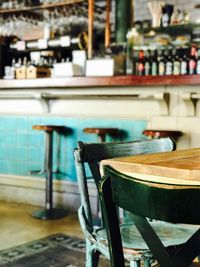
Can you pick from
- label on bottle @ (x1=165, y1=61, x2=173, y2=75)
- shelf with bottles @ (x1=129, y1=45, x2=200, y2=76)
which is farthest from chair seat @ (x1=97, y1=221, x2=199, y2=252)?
label on bottle @ (x1=165, y1=61, x2=173, y2=75)

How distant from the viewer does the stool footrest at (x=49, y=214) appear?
4092 mm

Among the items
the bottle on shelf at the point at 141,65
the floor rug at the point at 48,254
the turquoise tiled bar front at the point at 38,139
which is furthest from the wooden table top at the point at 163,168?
the bottle on shelf at the point at 141,65

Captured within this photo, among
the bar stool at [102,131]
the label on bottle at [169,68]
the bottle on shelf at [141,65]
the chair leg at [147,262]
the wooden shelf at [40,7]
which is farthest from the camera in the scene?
the wooden shelf at [40,7]

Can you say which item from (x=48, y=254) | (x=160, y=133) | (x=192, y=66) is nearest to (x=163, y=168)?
(x=48, y=254)

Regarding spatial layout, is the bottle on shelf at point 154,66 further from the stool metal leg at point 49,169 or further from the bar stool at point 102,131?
the stool metal leg at point 49,169

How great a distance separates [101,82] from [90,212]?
2340 millimetres

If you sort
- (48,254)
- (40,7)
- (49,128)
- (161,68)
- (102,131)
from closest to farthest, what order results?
(48,254), (102,131), (49,128), (161,68), (40,7)

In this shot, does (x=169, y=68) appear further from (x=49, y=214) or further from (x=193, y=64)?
(x=49, y=214)

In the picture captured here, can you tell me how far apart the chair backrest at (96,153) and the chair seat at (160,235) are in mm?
150

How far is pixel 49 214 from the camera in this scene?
414 cm

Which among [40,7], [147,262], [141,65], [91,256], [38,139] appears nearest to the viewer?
[147,262]

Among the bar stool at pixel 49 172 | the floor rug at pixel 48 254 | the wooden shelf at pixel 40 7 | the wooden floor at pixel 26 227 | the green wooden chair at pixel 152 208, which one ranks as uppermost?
the wooden shelf at pixel 40 7

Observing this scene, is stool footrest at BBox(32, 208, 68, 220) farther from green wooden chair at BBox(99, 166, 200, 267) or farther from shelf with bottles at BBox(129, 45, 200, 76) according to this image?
green wooden chair at BBox(99, 166, 200, 267)

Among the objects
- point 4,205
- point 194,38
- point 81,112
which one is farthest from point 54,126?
point 194,38
